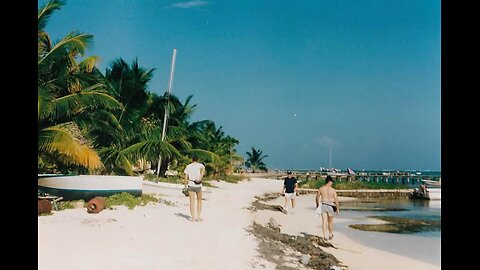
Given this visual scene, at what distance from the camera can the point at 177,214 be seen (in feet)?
21.3

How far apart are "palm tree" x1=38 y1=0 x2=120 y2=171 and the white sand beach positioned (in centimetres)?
97

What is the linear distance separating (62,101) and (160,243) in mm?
3624

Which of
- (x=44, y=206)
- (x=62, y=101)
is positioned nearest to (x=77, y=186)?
(x=44, y=206)

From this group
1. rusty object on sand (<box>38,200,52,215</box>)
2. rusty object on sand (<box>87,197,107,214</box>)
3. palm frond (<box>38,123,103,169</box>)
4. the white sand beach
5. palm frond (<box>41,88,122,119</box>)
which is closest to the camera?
the white sand beach

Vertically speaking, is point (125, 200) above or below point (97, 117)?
below

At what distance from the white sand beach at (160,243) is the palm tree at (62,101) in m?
0.97

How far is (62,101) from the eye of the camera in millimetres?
7191

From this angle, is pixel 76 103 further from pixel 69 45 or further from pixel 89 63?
pixel 89 63

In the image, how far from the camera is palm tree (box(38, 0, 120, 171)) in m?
6.58

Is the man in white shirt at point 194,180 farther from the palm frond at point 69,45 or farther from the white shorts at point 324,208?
the palm frond at point 69,45

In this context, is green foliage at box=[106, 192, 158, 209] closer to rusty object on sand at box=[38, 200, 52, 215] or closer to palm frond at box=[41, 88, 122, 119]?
rusty object on sand at box=[38, 200, 52, 215]

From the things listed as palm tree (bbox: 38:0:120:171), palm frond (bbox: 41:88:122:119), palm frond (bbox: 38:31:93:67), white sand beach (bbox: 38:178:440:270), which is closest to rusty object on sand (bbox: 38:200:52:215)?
white sand beach (bbox: 38:178:440:270)

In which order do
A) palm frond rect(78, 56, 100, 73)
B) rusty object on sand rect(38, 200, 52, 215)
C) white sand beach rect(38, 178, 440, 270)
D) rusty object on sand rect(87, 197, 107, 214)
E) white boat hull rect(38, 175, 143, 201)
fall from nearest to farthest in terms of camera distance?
white sand beach rect(38, 178, 440, 270) < rusty object on sand rect(38, 200, 52, 215) < rusty object on sand rect(87, 197, 107, 214) < white boat hull rect(38, 175, 143, 201) < palm frond rect(78, 56, 100, 73)
